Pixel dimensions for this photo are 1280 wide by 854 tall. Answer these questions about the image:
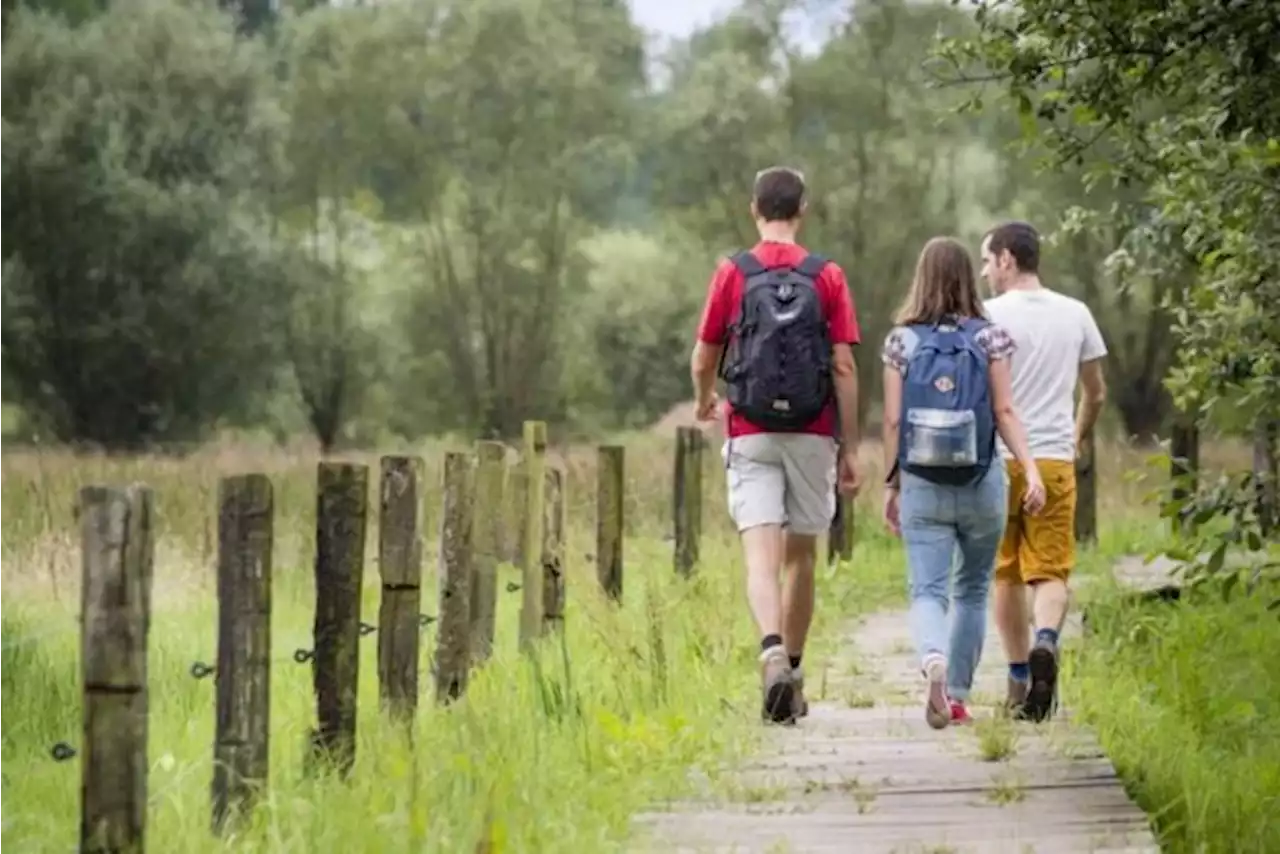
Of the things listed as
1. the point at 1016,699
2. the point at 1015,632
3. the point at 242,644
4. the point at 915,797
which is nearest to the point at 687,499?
the point at 1015,632

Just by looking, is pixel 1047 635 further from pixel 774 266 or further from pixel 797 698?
pixel 774 266

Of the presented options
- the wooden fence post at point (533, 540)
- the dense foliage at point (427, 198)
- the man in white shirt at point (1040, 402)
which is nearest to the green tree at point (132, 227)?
the dense foliage at point (427, 198)

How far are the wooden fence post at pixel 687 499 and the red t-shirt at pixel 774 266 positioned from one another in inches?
242

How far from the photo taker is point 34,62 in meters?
33.9

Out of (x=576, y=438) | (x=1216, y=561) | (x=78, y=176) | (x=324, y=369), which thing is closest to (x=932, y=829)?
(x=1216, y=561)

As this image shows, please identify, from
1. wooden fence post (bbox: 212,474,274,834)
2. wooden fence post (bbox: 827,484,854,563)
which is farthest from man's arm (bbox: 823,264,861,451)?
wooden fence post (bbox: 827,484,854,563)

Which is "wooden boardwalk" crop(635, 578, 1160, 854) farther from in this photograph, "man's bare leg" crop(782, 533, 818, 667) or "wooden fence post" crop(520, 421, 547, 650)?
"wooden fence post" crop(520, 421, 547, 650)

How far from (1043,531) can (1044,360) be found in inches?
26.7

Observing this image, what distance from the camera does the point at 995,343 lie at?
7.93 meters

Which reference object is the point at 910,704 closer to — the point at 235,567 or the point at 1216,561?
the point at 1216,561

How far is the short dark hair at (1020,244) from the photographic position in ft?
27.9

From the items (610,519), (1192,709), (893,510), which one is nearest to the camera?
(893,510)

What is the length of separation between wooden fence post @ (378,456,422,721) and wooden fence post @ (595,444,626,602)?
486cm

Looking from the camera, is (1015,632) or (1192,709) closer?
(1015,632)
